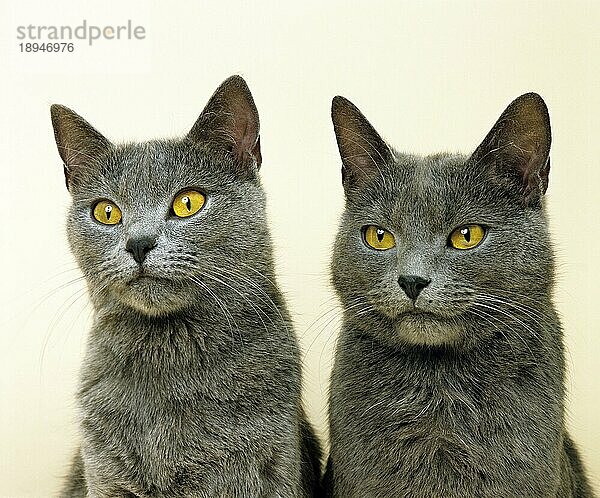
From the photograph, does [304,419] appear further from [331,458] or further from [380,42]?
[380,42]

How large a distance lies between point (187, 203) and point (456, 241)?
45 centimetres

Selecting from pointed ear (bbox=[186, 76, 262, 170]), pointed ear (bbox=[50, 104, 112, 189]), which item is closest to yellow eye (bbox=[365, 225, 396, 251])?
pointed ear (bbox=[186, 76, 262, 170])

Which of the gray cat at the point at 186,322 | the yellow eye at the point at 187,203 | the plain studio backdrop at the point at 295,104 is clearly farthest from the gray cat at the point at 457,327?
the plain studio backdrop at the point at 295,104

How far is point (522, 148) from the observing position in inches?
60.1

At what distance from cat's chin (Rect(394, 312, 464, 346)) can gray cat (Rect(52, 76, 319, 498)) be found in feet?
0.74

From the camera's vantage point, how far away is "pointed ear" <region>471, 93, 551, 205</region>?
1.50m

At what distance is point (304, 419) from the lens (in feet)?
5.85

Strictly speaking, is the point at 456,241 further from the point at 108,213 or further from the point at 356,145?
the point at 108,213

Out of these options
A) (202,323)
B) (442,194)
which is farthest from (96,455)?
(442,194)

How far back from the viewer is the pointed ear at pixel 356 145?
5.27ft

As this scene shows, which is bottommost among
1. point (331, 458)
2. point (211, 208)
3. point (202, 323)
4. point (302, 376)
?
point (331, 458)

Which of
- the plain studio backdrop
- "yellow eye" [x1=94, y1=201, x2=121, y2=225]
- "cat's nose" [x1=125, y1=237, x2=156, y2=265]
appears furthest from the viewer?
the plain studio backdrop

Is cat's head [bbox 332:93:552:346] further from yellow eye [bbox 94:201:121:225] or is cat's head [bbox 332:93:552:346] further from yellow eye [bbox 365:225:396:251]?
yellow eye [bbox 94:201:121:225]

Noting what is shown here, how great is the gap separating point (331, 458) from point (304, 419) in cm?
14
